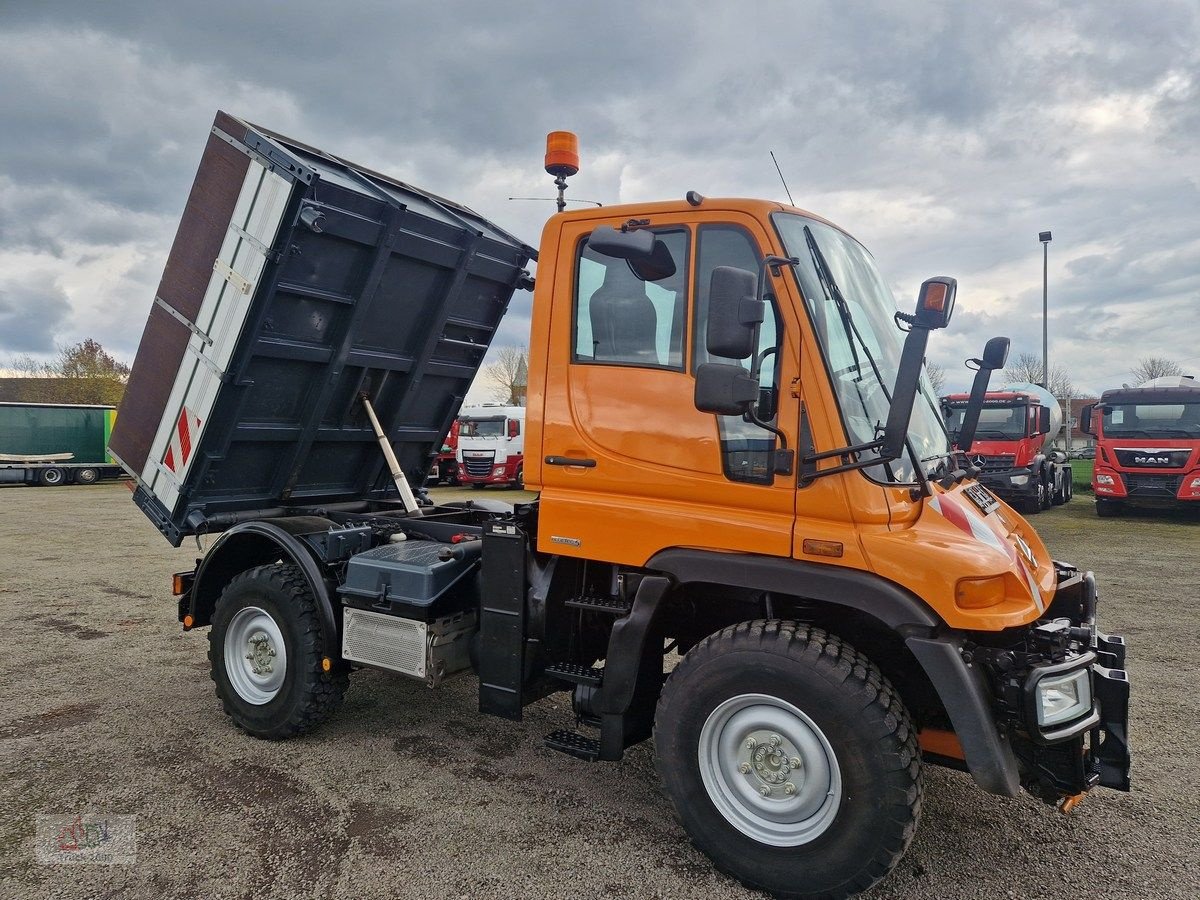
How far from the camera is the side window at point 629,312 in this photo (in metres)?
3.33

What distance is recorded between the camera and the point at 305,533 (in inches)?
180

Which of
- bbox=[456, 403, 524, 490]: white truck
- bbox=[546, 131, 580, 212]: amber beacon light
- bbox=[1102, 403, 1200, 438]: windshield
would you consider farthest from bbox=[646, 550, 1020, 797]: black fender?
bbox=[456, 403, 524, 490]: white truck

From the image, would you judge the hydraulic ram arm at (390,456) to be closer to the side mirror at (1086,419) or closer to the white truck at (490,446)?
the side mirror at (1086,419)

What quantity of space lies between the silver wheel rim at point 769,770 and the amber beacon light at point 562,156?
2.80 metres

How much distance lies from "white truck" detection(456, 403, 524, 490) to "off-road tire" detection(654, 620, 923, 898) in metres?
19.8

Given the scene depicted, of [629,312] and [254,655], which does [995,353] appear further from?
[254,655]

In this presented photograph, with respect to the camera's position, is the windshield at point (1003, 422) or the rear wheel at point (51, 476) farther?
the rear wheel at point (51, 476)

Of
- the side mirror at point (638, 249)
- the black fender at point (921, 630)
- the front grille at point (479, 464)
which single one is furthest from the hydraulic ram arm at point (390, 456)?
the front grille at point (479, 464)

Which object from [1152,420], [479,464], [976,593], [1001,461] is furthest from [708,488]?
[479,464]

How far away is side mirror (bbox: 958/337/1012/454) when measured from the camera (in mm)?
3865

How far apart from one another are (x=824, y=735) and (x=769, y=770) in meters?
0.31

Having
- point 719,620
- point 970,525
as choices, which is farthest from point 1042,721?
point 719,620

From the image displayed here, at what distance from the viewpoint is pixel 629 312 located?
11.4ft

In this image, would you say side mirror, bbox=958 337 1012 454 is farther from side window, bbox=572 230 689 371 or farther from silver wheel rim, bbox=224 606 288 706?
silver wheel rim, bbox=224 606 288 706
